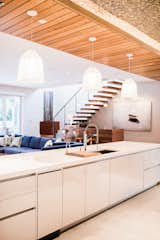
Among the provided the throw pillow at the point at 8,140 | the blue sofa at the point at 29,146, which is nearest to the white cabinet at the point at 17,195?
the blue sofa at the point at 29,146

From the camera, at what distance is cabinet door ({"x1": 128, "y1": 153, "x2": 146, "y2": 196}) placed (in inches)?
148

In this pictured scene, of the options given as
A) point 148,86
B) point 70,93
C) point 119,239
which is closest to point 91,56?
point 119,239

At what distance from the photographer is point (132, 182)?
384cm

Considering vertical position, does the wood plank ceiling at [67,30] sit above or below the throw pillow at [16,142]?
Answer: above

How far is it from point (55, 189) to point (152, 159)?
257 centimetres

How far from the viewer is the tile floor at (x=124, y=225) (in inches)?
105

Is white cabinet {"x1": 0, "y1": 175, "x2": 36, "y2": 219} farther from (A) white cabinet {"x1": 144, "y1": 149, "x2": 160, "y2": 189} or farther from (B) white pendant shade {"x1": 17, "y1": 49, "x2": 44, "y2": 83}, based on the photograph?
(A) white cabinet {"x1": 144, "y1": 149, "x2": 160, "y2": 189}

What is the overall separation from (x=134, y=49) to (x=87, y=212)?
8.71ft

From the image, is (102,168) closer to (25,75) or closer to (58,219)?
(58,219)

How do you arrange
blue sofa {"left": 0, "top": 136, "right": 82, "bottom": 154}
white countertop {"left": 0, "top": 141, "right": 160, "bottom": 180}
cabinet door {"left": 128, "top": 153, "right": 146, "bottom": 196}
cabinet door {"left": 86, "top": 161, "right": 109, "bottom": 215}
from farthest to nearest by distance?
blue sofa {"left": 0, "top": 136, "right": 82, "bottom": 154} < cabinet door {"left": 128, "top": 153, "right": 146, "bottom": 196} < cabinet door {"left": 86, "top": 161, "right": 109, "bottom": 215} < white countertop {"left": 0, "top": 141, "right": 160, "bottom": 180}

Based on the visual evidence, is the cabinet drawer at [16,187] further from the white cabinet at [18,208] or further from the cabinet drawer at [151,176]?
the cabinet drawer at [151,176]

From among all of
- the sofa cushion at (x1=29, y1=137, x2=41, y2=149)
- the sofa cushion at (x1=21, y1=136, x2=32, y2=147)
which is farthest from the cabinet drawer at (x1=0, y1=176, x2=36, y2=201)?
the sofa cushion at (x1=21, y1=136, x2=32, y2=147)

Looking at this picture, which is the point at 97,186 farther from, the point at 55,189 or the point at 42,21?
the point at 42,21

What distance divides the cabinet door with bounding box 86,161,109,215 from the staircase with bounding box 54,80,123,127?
18.4 ft
